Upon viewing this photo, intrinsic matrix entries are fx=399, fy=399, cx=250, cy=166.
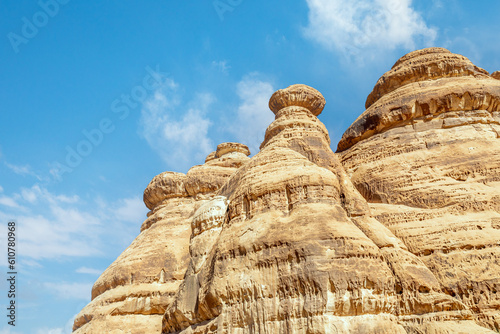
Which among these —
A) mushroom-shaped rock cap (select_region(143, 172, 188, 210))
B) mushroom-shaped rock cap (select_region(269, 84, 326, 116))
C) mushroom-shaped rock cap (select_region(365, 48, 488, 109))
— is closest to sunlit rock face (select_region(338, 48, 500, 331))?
mushroom-shaped rock cap (select_region(365, 48, 488, 109))

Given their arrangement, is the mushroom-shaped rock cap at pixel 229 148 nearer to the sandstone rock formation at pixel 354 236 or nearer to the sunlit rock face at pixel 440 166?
the sandstone rock formation at pixel 354 236

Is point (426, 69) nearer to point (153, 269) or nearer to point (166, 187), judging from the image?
point (166, 187)

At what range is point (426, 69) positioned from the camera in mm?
18391

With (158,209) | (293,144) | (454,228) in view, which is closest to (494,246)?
(454,228)

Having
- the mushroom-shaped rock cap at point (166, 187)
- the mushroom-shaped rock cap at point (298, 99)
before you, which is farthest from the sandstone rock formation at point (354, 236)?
the mushroom-shaped rock cap at point (166, 187)

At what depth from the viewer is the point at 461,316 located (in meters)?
10.1

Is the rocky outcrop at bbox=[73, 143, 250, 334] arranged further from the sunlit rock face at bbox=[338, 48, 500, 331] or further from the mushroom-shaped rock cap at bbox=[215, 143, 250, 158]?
the sunlit rock face at bbox=[338, 48, 500, 331]

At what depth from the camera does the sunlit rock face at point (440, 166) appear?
37.2 feet

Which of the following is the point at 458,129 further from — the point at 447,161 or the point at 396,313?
the point at 396,313

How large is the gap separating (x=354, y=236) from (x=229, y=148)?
19.3 m

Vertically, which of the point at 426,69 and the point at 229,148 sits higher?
the point at 229,148

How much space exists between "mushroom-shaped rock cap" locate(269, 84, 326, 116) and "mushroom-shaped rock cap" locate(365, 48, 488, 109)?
341 centimetres

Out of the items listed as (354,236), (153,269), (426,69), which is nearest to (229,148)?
(153,269)

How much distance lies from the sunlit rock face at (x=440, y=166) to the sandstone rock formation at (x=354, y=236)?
4cm
